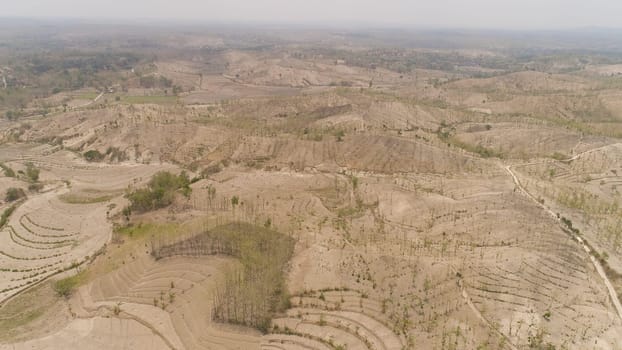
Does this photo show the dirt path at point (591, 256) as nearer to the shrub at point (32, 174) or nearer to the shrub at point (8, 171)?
the shrub at point (32, 174)

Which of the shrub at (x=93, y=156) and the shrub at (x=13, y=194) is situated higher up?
the shrub at (x=93, y=156)

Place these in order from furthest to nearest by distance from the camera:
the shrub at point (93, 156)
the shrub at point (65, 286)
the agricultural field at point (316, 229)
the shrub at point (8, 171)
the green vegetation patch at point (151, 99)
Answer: the green vegetation patch at point (151, 99)
the shrub at point (93, 156)
the shrub at point (8, 171)
the shrub at point (65, 286)
the agricultural field at point (316, 229)

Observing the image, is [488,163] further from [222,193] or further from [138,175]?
[138,175]

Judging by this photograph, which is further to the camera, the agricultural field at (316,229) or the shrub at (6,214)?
the shrub at (6,214)

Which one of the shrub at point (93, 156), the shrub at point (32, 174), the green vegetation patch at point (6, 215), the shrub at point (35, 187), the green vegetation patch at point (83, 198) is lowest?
the green vegetation patch at point (6, 215)

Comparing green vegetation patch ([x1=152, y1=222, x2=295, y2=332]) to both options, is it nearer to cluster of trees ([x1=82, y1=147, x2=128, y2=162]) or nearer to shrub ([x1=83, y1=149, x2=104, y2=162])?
cluster of trees ([x1=82, y1=147, x2=128, y2=162])

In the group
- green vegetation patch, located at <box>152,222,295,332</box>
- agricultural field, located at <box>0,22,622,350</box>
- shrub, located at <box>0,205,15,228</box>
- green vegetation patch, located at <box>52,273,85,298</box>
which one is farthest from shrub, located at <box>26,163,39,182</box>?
green vegetation patch, located at <box>152,222,295,332</box>

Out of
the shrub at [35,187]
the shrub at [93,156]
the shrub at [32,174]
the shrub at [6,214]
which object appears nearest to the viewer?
the shrub at [6,214]

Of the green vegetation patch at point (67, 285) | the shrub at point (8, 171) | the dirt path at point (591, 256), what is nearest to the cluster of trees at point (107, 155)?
the shrub at point (8, 171)
